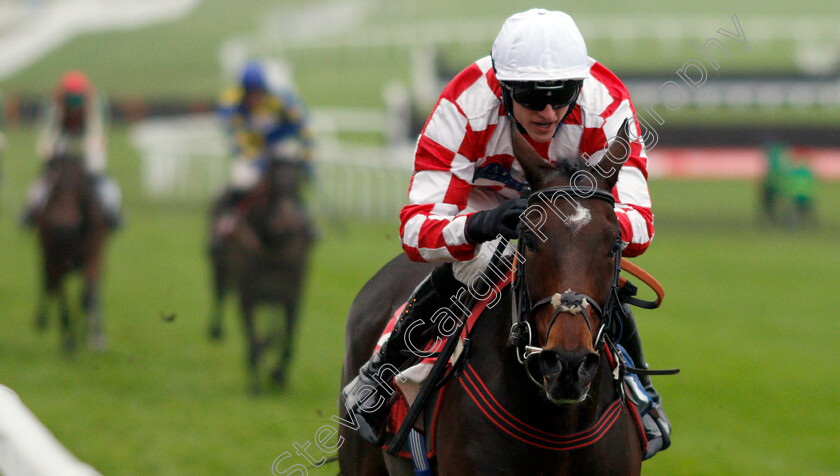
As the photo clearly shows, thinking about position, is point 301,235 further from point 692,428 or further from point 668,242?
point 668,242

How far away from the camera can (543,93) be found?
9.97 ft

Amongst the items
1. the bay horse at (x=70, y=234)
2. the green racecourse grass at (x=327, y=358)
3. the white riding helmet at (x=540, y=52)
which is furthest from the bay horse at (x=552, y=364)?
the bay horse at (x=70, y=234)

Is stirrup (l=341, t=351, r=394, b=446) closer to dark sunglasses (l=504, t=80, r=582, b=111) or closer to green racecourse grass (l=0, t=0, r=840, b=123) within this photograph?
dark sunglasses (l=504, t=80, r=582, b=111)

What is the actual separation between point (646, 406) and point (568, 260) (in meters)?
0.97

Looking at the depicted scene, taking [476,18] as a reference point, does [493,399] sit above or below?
above

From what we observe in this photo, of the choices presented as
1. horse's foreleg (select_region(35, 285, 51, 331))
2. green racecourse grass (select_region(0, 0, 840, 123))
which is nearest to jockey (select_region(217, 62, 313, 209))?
horse's foreleg (select_region(35, 285, 51, 331))

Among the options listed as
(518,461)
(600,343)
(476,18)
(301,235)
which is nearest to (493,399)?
(518,461)

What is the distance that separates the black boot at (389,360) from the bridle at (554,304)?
0.57 metres

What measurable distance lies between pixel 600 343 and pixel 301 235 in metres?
5.50

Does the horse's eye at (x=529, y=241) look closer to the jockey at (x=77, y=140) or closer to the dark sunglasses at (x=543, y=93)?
the dark sunglasses at (x=543, y=93)

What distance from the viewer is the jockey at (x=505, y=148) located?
3.03m

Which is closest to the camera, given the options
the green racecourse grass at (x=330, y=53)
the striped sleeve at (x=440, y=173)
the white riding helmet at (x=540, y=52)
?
the white riding helmet at (x=540, y=52)

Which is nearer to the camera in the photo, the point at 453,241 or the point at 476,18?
the point at 453,241

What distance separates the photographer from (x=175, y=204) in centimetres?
1903
